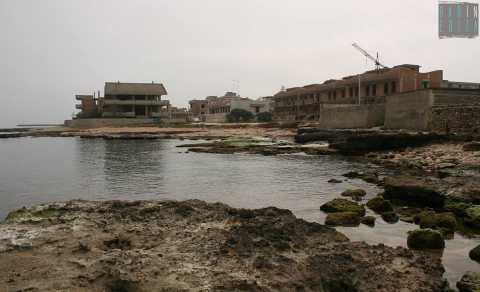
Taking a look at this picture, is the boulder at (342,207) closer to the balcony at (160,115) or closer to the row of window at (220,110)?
the balcony at (160,115)

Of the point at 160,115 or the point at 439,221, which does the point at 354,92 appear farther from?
the point at 439,221

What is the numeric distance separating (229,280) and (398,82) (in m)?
65.2

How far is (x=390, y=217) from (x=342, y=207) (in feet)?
6.27

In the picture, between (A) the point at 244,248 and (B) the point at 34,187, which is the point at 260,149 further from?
(A) the point at 244,248

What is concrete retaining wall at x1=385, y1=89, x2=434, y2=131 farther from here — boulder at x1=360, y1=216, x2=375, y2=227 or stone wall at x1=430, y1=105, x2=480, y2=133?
boulder at x1=360, y1=216, x2=375, y2=227

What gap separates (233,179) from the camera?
26.1 m

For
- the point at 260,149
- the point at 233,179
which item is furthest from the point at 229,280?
the point at 260,149

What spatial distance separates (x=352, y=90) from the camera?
258ft

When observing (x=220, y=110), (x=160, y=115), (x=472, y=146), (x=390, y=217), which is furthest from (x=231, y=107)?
(x=390, y=217)

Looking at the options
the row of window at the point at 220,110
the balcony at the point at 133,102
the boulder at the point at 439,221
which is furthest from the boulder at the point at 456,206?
the row of window at the point at 220,110

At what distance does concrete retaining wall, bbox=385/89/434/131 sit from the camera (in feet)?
126

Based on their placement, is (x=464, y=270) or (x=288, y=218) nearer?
(x=464, y=270)

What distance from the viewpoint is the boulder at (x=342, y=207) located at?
15406mm

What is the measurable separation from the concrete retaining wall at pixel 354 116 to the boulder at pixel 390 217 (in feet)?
124
